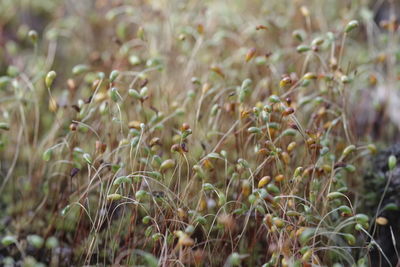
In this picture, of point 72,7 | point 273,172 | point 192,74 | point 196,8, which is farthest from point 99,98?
point 72,7

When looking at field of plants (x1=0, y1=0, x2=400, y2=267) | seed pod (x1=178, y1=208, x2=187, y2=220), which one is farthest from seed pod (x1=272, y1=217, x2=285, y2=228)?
seed pod (x1=178, y1=208, x2=187, y2=220)

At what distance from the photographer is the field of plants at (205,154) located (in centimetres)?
123

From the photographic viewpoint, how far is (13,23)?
2693 mm

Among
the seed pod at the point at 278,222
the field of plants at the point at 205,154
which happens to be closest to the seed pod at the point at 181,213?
the field of plants at the point at 205,154

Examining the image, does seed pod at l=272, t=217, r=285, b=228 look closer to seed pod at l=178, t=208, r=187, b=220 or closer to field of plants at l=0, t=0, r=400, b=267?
field of plants at l=0, t=0, r=400, b=267

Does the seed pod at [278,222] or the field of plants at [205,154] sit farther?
the field of plants at [205,154]

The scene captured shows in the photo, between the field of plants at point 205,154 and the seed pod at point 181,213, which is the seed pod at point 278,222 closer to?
the field of plants at point 205,154

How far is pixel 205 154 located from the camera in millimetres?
1445

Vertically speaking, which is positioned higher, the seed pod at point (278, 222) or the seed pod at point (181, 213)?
the seed pod at point (278, 222)

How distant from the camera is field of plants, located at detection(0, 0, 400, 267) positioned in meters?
1.23

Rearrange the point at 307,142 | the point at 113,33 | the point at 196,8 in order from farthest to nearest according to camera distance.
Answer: the point at 113,33, the point at 196,8, the point at 307,142

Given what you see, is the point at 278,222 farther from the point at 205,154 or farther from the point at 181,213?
the point at 205,154

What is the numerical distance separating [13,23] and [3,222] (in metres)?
1.55

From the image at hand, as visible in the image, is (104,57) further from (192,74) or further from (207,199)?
(207,199)
